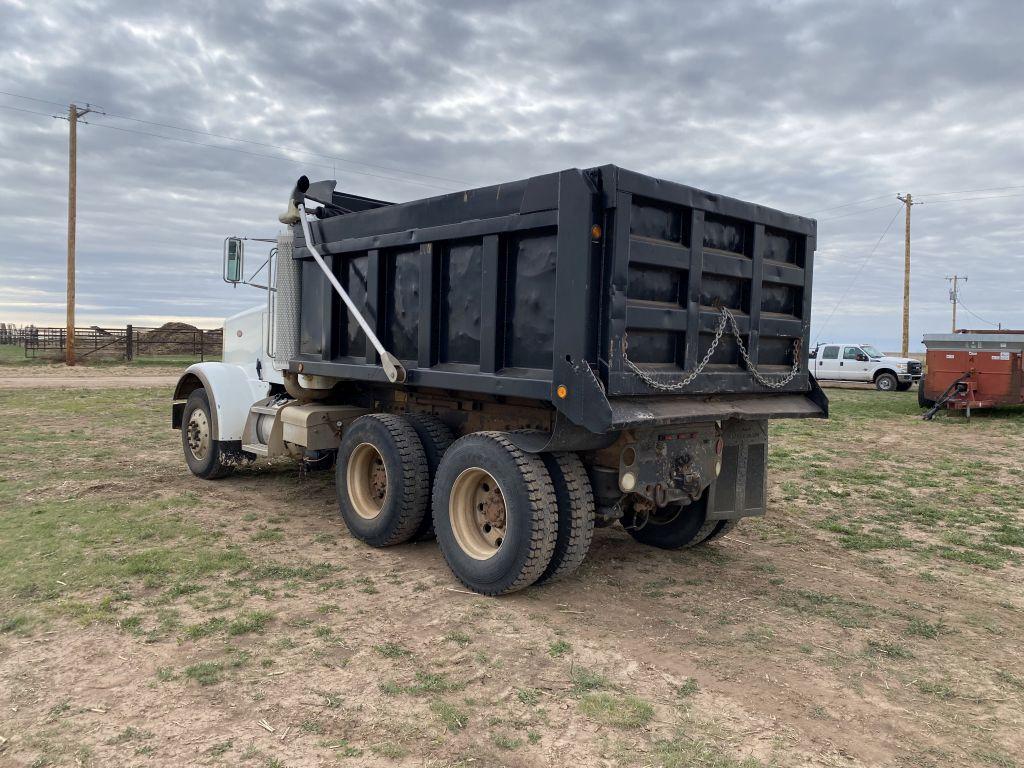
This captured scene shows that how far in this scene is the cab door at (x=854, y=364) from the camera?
88.4 ft

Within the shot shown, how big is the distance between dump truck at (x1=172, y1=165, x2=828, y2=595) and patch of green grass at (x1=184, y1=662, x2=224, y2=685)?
1760mm

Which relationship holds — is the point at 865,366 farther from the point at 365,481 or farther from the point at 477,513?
the point at 477,513

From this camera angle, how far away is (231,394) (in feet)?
26.3

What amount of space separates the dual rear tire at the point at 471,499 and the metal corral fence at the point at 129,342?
2734 cm

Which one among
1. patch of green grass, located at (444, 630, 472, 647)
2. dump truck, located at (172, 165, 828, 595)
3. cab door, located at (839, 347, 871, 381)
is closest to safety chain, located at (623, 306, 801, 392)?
dump truck, located at (172, 165, 828, 595)

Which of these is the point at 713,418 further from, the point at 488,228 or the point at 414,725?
the point at 414,725

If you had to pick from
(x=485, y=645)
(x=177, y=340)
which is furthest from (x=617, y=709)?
(x=177, y=340)

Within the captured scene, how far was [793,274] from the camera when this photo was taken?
572 centimetres

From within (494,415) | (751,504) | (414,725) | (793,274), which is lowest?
(414,725)

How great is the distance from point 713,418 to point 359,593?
8.67ft

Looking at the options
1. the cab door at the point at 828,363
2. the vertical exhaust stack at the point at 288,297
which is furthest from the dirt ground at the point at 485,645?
the cab door at the point at 828,363

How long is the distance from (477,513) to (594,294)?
1.86 metres

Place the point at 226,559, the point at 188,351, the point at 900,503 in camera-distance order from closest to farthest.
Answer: the point at 226,559
the point at 900,503
the point at 188,351

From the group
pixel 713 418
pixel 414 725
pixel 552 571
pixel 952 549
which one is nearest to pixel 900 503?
pixel 952 549
